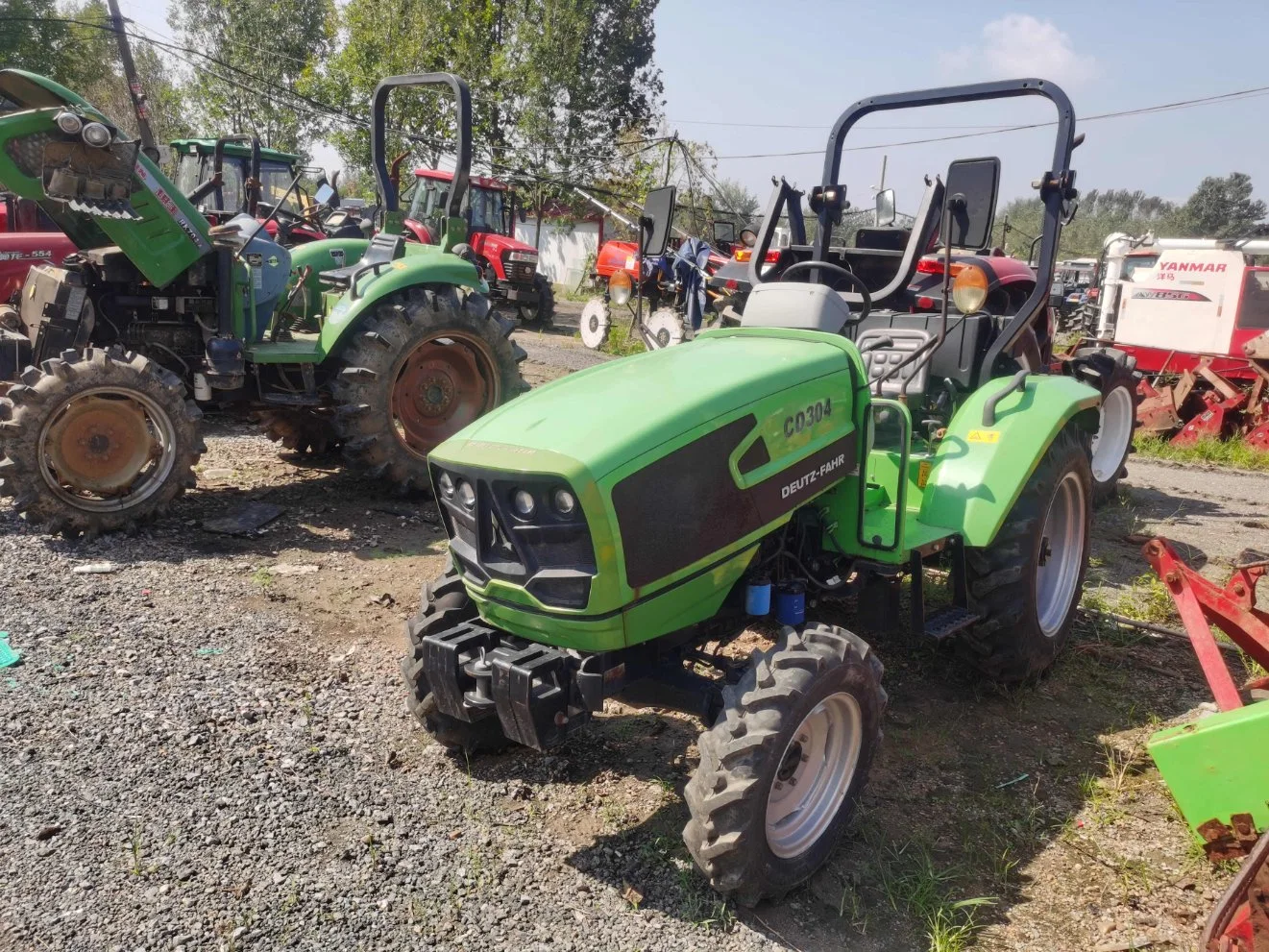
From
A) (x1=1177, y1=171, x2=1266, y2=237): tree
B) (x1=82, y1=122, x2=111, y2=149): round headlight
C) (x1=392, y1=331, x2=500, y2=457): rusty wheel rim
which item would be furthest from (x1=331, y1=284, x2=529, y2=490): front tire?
(x1=1177, y1=171, x2=1266, y2=237): tree

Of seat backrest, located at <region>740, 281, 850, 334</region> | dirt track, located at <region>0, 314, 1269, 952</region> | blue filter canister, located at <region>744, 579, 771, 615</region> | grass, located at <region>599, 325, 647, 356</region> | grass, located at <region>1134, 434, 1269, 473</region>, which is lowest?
grass, located at <region>1134, 434, 1269, 473</region>

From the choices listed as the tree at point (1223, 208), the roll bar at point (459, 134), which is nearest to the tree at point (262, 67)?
the roll bar at point (459, 134)

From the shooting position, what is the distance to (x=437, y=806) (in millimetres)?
3043

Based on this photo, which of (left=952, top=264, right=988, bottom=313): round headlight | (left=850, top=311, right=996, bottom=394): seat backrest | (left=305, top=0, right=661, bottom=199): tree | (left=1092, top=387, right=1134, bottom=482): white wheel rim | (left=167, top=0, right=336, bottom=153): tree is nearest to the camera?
(left=952, top=264, right=988, bottom=313): round headlight

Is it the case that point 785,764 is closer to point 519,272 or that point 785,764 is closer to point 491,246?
point 519,272

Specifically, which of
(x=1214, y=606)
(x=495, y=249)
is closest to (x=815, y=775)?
(x=1214, y=606)

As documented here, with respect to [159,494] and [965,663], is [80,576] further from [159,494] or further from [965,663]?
[965,663]

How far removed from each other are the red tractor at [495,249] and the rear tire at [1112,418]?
470 inches

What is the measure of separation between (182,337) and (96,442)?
3.69ft

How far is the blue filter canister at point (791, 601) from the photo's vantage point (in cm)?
306

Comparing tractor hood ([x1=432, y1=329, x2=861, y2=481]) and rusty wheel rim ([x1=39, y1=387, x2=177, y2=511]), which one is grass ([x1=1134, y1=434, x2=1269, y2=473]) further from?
rusty wheel rim ([x1=39, y1=387, x2=177, y2=511])

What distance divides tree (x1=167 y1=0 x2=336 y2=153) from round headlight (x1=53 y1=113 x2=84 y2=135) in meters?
22.2

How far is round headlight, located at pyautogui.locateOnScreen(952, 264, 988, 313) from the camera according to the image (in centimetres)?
349

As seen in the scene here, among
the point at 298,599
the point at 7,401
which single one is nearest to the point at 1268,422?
the point at 298,599
